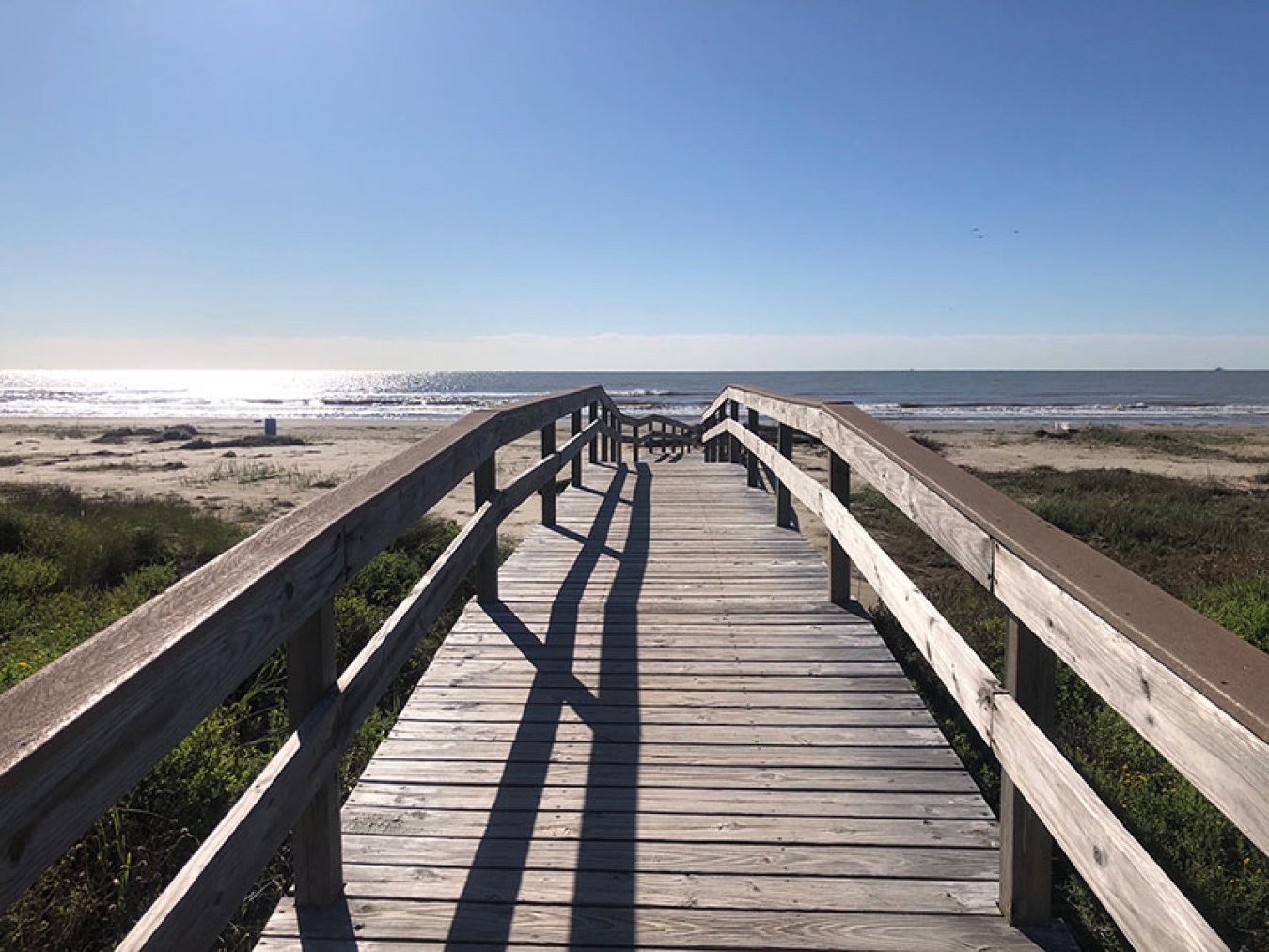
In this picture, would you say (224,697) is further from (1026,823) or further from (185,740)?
(185,740)

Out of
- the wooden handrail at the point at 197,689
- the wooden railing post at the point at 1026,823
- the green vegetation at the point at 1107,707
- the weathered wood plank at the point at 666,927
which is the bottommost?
the green vegetation at the point at 1107,707

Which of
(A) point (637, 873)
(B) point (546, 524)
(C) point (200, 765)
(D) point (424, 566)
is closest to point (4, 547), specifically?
(D) point (424, 566)

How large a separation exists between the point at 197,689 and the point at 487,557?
320 cm

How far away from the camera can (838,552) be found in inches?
170

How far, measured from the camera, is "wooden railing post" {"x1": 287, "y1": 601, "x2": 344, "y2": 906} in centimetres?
192

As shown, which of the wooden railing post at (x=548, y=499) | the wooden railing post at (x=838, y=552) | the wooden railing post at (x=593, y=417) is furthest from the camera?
the wooden railing post at (x=593, y=417)

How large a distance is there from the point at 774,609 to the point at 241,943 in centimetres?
284

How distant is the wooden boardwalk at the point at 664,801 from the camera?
205 cm

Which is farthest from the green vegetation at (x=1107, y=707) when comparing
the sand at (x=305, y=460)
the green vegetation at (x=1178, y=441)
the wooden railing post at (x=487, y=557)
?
the green vegetation at (x=1178, y=441)

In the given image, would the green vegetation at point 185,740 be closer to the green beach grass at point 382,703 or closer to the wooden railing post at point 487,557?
the green beach grass at point 382,703

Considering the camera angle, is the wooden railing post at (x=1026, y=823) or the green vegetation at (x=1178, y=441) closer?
the wooden railing post at (x=1026, y=823)

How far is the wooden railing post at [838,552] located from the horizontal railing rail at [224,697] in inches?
86.9

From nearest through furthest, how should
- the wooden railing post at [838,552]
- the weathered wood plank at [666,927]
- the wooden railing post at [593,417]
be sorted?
the weathered wood plank at [666,927], the wooden railing post at [838,552], the wooden railing post at [593,417]

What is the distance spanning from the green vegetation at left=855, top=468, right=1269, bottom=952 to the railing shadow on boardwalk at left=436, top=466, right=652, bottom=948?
133cm
